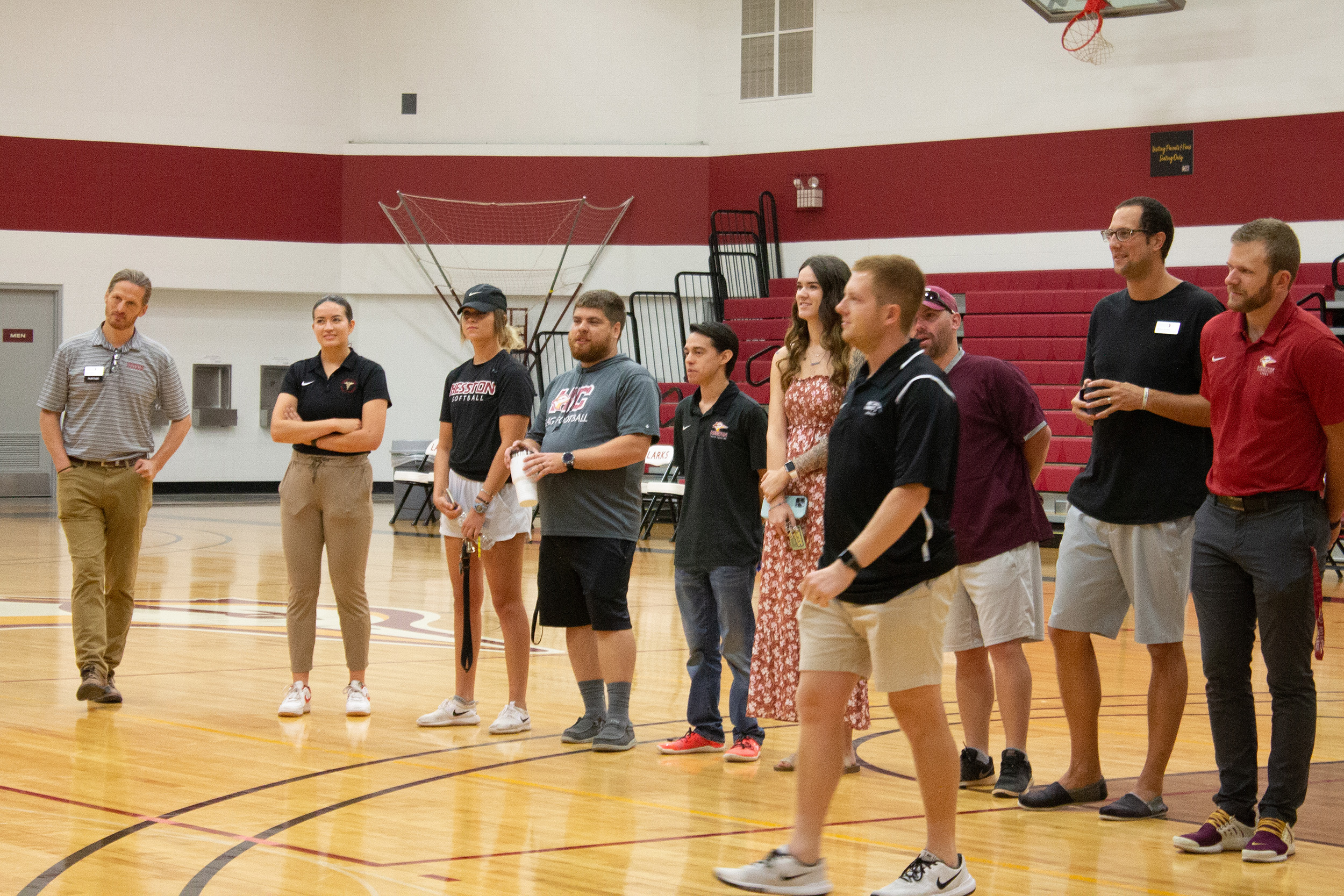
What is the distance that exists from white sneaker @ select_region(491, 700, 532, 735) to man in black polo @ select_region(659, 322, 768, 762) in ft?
2.03

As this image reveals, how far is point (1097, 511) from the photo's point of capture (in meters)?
4.46

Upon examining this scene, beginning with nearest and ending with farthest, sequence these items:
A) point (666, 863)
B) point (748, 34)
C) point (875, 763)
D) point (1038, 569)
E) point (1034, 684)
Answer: point (666, 863) → point (1038, 569) → point (875, 763) → point (1034, 684) → point (748, 34)

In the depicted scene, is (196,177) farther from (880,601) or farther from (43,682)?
(880,601)

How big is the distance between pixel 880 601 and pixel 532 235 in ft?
53.9

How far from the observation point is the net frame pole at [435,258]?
19.0 meters

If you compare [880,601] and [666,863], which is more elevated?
[880,601]

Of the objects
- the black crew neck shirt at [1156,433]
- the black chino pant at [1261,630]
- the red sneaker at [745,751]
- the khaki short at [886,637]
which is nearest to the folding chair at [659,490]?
the red sneaker at [745,751]

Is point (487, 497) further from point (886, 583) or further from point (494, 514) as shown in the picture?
point (886, 583)

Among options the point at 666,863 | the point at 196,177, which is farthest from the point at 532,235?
the point at 666,863

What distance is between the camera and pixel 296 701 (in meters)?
5.90

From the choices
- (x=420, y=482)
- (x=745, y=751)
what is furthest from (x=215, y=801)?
(x=420, y=482)

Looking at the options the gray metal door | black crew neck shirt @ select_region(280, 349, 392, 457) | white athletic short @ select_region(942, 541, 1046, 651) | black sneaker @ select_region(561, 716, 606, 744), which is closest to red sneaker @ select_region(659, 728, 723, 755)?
black sneaker @ select_region(561, 716, 606, 744)

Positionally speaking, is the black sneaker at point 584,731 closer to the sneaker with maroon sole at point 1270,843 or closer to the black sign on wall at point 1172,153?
the sneaker with maroon sole at point 1270,843

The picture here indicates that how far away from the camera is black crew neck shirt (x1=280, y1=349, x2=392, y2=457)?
6008 millimetres
